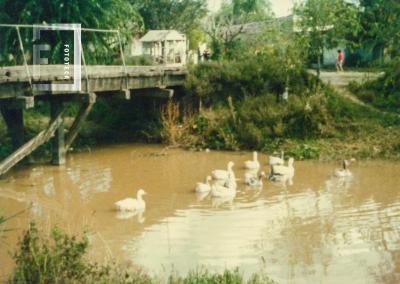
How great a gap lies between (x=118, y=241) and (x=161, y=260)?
1575 millimetres

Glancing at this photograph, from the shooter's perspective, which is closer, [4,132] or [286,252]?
[286,252]

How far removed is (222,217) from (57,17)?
15.2 metres

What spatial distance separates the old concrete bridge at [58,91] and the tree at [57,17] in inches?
189

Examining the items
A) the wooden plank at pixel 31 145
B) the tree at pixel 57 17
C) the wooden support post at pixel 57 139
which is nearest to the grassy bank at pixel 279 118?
the wooden support post at pixel 57 139

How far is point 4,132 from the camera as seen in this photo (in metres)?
23.5

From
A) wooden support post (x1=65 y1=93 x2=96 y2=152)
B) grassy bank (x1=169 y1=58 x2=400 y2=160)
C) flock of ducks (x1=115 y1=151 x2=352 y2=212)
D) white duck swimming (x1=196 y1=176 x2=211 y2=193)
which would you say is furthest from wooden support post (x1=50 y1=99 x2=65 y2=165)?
white duck swimming (x1=196 y1=176 x2=211 y2=193)

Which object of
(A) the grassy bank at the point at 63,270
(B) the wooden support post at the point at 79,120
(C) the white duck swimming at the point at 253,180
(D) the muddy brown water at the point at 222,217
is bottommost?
(D) the muddy brown water at the point at 222,217

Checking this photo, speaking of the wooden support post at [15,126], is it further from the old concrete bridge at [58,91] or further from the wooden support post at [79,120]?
the wooden support post at [79,120]

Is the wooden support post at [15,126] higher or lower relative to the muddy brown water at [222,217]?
higher

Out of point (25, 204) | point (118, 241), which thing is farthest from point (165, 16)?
point (118, 241)

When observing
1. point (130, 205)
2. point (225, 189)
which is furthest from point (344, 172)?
point (130, 205)

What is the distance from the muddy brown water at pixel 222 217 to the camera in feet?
34.7

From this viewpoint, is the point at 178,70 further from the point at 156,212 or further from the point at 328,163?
the point at 156,212

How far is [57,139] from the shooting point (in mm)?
19000
